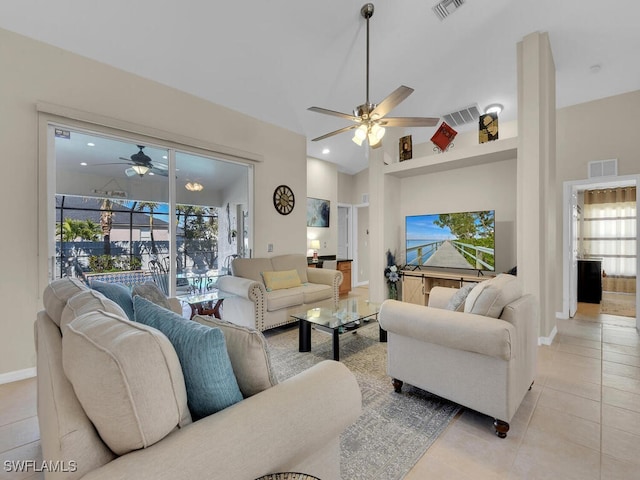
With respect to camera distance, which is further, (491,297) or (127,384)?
(491,297)

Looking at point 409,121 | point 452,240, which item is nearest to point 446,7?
point 409,121

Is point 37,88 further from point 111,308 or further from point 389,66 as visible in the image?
point 389,66

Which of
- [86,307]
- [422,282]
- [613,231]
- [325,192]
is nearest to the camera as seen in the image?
[86,307]

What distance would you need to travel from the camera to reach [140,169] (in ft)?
11.1

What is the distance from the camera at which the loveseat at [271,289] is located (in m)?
3.48

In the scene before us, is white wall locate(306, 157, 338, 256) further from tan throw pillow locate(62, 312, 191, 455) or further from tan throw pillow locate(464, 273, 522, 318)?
tan throw pillow locate(62, 312, 191, 455)

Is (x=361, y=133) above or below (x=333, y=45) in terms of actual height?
below

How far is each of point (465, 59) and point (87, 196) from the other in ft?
15.6

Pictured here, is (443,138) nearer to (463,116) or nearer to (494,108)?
(463,116)

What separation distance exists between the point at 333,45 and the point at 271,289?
3052mm

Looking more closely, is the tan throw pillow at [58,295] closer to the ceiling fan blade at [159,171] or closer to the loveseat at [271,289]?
the loveseat at [271,289]

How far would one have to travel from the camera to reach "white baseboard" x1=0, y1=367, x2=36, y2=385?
2490mm

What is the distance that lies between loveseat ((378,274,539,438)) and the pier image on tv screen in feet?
8.03

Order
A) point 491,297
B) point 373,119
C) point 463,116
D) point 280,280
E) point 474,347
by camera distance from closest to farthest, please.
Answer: point 474,347 → point 491,297 → point 373,119 → point 280,280 → point 463,116
